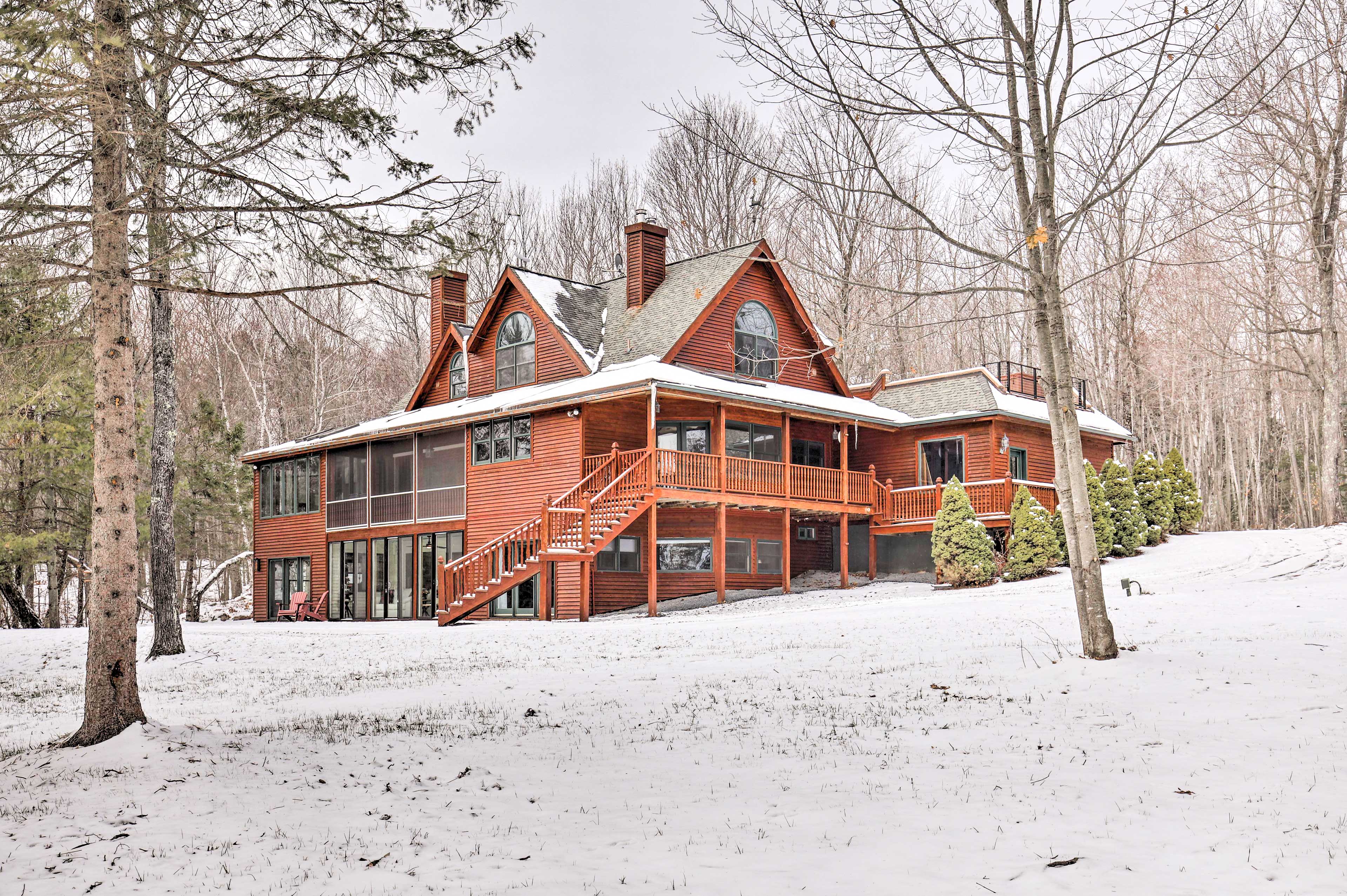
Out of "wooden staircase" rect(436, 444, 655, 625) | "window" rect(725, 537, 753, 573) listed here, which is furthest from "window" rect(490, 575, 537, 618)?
"window" rect(725, 537, 753, 573)

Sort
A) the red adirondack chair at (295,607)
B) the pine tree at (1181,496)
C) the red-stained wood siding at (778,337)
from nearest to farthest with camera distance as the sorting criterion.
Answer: the red-stained wood siding at (778,337) < the red adirondack chair at (295,607) < the pine tree at (1181,496)

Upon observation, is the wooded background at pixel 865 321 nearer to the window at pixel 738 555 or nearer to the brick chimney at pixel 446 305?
the brick chimney at pixel 446 305

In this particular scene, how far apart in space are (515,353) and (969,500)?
39.6 ft

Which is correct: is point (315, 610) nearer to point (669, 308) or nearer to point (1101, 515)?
point (669, 308)

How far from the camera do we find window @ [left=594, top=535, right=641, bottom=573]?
25.4 m

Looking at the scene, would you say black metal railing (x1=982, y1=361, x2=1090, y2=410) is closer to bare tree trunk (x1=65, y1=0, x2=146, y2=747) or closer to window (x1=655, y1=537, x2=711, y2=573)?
window (x1=655, y1=537, x2=711, y2=573)

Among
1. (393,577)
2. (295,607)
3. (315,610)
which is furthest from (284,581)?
(393,577)

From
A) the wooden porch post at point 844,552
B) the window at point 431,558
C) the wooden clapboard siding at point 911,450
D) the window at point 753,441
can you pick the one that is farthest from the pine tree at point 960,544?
the window at point 431,558

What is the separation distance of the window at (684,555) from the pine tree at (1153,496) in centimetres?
1148

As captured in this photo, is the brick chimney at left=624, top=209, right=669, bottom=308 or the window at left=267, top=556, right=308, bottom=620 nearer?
the brick chimney at left=624, top=209, right=669, bottom=308

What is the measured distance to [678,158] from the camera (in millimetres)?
42344

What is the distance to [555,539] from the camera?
22.3 meters

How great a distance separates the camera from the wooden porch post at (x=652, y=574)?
22.8 meters

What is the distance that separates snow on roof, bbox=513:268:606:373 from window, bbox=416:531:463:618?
5503 mm
